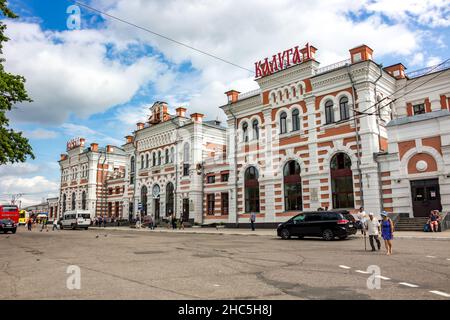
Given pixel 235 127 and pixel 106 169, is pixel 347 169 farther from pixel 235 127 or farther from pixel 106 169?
pixel 106 169

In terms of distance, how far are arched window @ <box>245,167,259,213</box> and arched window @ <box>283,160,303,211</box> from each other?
11.3 ft

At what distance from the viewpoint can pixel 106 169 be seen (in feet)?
211

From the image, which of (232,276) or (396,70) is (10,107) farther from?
(396,70)

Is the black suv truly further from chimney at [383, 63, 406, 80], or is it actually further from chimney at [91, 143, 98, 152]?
chimney at [91, 143, 98, 152]

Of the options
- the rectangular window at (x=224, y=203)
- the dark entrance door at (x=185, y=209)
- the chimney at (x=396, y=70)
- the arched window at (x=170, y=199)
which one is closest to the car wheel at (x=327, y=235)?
the chimney at (x=396, y=70)

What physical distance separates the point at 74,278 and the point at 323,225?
1406 centimetres

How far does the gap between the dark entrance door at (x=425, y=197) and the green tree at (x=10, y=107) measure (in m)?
25.3

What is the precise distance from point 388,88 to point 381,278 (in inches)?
1025

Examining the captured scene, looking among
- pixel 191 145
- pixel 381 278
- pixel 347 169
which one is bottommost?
pixel 381 278

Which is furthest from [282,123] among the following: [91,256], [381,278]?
[381,278]

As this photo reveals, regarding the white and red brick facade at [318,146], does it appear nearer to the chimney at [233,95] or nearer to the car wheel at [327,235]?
the chimney at [233,95]

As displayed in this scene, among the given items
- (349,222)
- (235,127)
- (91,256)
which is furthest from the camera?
(235,127)

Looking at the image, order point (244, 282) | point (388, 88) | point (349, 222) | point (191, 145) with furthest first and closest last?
point (191, 145) < point (388, 88) < point (349, 222) < point (244, 282)

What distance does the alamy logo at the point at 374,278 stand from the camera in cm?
758
